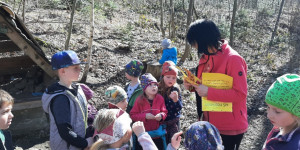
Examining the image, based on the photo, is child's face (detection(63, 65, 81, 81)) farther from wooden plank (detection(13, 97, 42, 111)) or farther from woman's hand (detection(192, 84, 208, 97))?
wooden plank (detection(13, 97, 42, 111))

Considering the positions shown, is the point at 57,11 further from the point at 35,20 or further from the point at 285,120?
the point at 285,120

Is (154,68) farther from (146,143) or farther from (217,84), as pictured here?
(146,143)

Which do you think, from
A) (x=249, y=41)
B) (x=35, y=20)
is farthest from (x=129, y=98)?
(x=249, y=41)

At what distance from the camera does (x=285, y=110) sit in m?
1.97

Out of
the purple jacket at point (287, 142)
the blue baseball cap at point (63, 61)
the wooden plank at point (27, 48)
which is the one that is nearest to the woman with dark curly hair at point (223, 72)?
the purple jacket at point (287, 142)

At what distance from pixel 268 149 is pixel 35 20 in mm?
9382

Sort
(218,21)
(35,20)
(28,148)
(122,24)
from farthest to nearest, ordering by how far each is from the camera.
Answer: (218,21) → (122,24) → (35,20) → (28,148)

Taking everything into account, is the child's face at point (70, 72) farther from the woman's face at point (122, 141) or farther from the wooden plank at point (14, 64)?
the wooden plank at point (14, 64)

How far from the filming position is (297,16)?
16.7 m

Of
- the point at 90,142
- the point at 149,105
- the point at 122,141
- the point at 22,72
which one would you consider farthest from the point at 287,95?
the point at 22,72

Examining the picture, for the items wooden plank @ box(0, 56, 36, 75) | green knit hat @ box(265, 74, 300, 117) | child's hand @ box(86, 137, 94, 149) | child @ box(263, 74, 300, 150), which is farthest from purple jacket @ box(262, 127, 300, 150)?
wooden plank @ box(0, 56, 36, 75)

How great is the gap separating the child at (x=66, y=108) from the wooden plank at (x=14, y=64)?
11.0 feet

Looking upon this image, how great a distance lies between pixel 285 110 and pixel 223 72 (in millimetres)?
790

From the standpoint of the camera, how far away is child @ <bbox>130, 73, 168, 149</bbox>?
357cm
